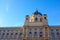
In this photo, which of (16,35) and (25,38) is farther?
(16,35)

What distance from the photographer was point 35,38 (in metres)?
38.7

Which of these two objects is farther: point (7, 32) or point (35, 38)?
point (7, 32)

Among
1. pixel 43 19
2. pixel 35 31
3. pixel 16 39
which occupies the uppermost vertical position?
pixel 43 19

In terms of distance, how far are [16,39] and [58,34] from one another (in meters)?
13.4

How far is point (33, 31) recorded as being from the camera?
40.5 metres

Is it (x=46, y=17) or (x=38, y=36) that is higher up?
(x=46, y=17)

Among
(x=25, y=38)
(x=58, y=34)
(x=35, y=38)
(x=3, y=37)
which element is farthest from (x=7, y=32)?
(x=58, y=34)

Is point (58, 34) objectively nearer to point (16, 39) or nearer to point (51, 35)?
point (51, 35)

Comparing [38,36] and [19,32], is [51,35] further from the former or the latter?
[19,32]

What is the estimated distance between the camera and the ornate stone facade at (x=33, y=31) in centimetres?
3894

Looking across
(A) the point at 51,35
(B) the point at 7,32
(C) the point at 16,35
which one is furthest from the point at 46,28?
(B) the point at 7,32

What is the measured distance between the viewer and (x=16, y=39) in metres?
39.9

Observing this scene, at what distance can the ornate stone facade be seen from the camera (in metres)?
38.9

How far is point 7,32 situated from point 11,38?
9.92ft
